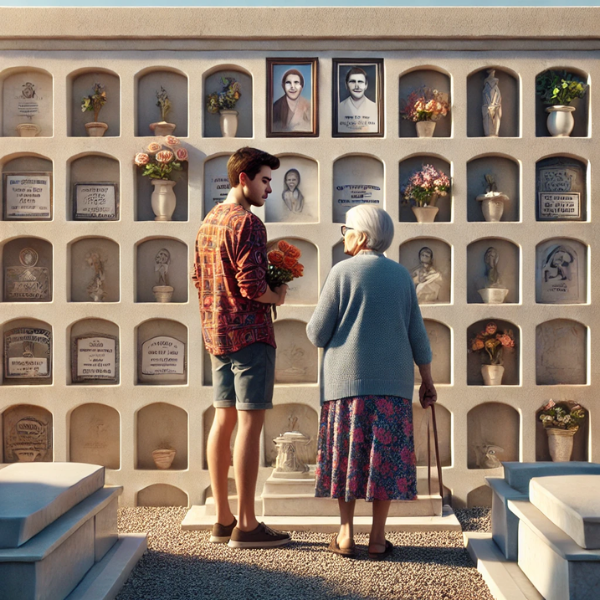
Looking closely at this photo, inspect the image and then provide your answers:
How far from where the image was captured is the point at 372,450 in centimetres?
269

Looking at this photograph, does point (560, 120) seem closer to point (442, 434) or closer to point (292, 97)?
point (292, 97)

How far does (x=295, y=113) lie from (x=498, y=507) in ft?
7.80

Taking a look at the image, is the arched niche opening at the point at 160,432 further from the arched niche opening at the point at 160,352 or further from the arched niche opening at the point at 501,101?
the arched niche opening at the point at 501,101

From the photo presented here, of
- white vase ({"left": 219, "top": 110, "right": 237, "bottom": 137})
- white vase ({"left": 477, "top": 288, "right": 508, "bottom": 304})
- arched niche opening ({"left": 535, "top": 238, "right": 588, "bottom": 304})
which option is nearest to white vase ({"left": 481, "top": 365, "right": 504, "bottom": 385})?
white vase ({"left": 477, "top": 288, "right": 508, "bottom": 304})

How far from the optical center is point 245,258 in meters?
2.80

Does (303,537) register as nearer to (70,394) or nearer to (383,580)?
(383,580)

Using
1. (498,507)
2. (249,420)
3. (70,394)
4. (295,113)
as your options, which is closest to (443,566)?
(498,507)

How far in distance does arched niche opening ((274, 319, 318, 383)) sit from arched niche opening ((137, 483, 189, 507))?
829mm

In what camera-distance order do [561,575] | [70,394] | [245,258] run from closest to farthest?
[561,575]
[245,258]
[70,394]

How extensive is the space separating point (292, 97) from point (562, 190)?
1.63m

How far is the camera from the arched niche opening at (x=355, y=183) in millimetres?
4129

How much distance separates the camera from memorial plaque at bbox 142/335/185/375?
13.5 feet

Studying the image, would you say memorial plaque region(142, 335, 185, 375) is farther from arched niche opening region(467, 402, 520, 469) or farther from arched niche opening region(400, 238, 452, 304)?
arched niche opening region(467, 402, 520, 469)

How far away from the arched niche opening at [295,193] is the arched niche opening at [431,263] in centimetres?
58
